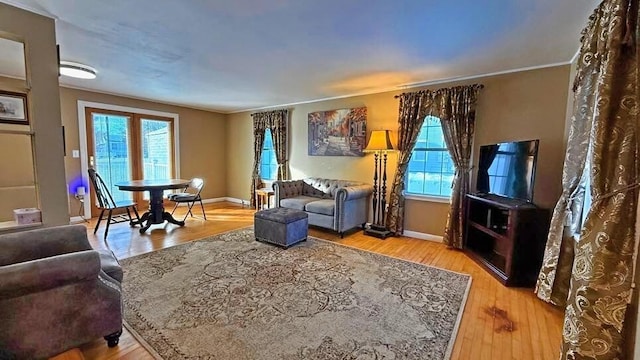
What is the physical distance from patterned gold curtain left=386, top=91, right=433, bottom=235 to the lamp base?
0.10 metres

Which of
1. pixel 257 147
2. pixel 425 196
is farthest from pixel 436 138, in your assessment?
pixel 257 147

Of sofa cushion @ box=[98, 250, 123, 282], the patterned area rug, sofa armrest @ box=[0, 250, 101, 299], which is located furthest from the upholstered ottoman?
sofa armrest @ box=[0, 250, 101, 299]

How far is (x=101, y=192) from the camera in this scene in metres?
3.88

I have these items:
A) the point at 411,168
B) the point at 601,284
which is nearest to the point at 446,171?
the point at 411,168

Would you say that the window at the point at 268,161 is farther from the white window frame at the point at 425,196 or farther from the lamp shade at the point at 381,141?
the white window frame at the point at 425,196

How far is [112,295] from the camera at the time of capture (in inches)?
68.0

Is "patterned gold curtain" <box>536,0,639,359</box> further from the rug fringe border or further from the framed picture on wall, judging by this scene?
the framed picture on wall

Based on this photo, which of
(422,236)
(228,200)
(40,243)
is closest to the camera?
(40,243)

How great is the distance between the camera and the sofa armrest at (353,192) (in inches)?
160

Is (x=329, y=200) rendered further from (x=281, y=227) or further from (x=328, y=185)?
(x=281, y=227)

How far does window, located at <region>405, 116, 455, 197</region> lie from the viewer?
13.3ft

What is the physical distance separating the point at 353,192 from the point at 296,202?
963mm

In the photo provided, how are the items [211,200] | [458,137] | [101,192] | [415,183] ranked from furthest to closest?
[211,200], [415,183], [101,192], [458,137]

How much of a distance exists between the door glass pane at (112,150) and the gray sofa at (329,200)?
3035 millimetres
